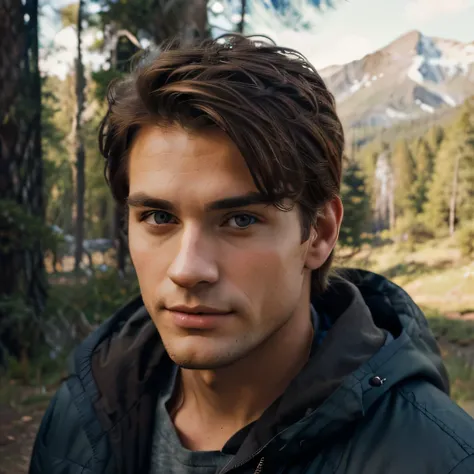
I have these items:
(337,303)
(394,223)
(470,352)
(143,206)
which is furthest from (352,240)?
(143,206)

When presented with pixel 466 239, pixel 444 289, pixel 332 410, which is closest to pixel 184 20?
pixel 332 410

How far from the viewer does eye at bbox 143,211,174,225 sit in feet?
5.02

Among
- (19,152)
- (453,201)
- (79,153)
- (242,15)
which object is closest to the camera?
(19,152)

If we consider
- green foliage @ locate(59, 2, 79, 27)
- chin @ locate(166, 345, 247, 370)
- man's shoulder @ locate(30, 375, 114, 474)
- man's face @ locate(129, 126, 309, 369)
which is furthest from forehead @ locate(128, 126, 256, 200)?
green foliage @ locate(59, 2, 79, 27)

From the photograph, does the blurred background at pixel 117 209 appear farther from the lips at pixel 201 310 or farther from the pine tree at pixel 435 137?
the lips at pixel 201 310

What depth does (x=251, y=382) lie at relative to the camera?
163 cm

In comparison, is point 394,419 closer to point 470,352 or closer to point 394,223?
point 470,352

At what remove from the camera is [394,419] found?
135cm

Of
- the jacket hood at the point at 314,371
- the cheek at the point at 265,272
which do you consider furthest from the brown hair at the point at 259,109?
the jacket hood at the point at 314,371

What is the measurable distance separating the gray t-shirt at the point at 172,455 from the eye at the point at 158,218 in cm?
65

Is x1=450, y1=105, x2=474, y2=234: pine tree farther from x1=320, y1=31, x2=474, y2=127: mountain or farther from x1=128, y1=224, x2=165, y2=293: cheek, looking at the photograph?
x1=128, y1=224, x2=165, y2=293: cheek

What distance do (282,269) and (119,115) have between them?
75 cm

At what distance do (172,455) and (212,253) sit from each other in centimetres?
71

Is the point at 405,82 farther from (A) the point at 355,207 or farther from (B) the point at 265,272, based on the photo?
(B) the point at 265,272
